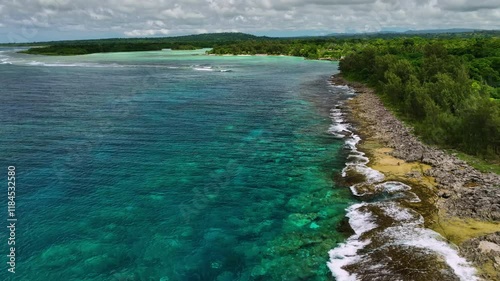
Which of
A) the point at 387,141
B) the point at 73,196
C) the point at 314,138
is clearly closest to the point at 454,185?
the point at 387,141

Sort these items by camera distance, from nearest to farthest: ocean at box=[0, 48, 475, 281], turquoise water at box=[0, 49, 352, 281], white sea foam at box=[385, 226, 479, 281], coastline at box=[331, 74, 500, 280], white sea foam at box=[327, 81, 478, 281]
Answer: white sea foam at box=[385, 226, 479, 281] < white sea foam at box=[327, 81, 478, 281] < ocean at box=[0, 48, 475, 281] < coastline at box=[331, 74, 500, 280] < turquoise water at box=[0, 49, 352, 281]

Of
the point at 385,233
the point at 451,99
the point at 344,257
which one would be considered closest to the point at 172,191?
the point at 344,257

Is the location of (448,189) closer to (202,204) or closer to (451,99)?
(202,204)

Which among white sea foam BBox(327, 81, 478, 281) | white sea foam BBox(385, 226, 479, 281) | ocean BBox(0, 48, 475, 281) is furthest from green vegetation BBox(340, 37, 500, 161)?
white sea foam BBox(385, 226, 479, 281)

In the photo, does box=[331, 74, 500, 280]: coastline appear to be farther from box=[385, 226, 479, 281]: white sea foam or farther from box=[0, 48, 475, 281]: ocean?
box=[0, 48, 475, 281]: ocean

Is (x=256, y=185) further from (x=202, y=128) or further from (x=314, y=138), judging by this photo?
(x=202, y=128)

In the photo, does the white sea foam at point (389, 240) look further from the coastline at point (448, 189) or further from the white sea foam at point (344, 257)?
the coastline at point (448, 189)
